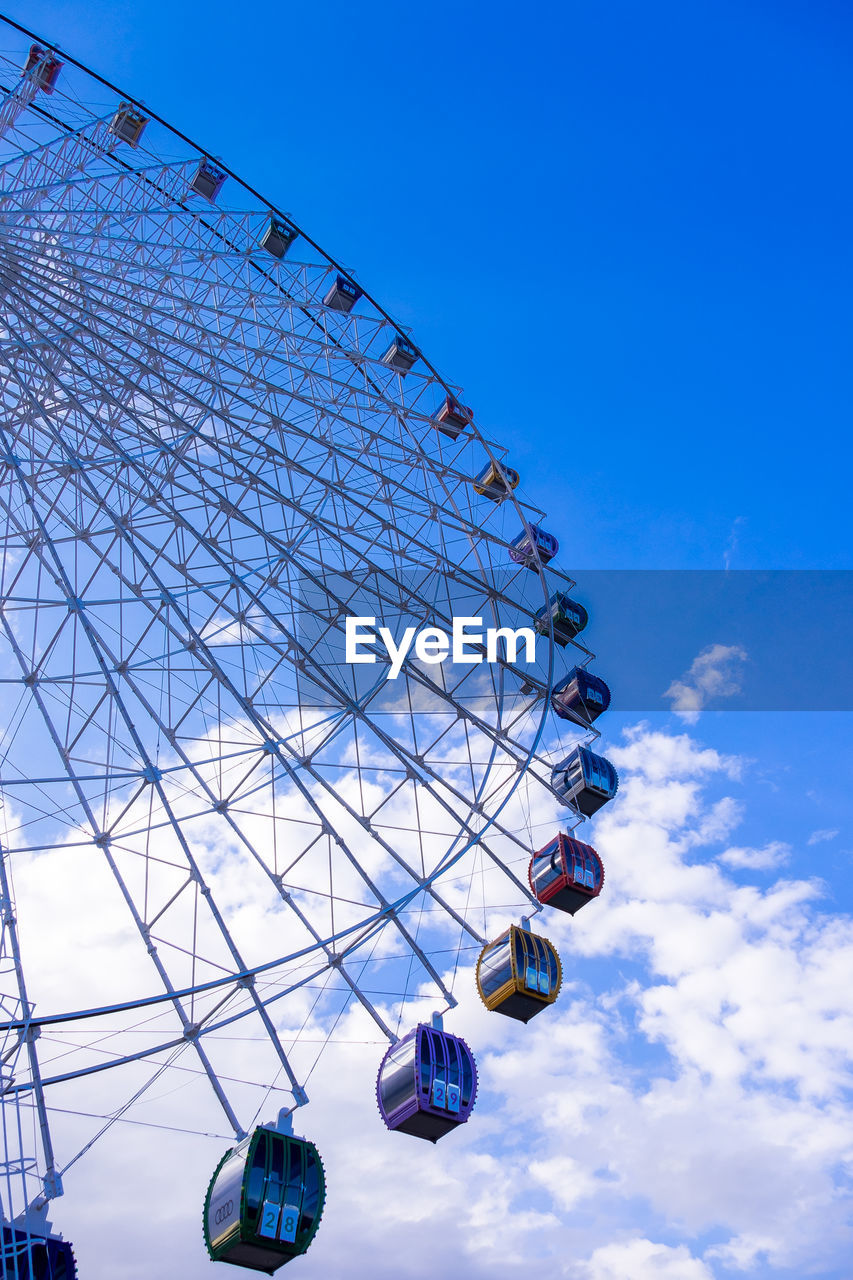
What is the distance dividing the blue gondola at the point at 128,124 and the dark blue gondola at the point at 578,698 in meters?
22.9

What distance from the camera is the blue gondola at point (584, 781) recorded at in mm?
34750

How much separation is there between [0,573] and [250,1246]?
16.5 metres

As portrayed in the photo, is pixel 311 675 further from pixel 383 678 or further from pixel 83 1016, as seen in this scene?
pixel 83 1016

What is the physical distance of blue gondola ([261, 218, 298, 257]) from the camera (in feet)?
124

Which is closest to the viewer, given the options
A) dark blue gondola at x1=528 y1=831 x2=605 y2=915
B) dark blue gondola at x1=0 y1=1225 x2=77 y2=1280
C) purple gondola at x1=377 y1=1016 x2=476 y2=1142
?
dark blue gondola at x1=0 y1=1225 x2=77 y2=1280

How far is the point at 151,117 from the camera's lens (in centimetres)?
3459

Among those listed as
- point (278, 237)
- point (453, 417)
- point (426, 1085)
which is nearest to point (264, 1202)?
point (426, 1085)

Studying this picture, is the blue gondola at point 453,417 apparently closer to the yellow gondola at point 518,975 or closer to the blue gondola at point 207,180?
the blue gondola at point 207,180

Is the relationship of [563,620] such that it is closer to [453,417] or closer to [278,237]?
[453,417]

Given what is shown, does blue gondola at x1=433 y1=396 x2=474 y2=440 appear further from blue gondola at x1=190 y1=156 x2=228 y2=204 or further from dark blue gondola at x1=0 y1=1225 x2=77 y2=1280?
dark blue gondola at x1=0 y1=1225 x2=77 y2=1280

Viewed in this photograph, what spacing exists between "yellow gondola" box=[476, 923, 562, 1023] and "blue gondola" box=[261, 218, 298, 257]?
2352 cm

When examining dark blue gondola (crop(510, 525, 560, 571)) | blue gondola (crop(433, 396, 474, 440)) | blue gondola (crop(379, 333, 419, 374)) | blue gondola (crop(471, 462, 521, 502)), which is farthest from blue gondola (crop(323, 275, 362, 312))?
dark blue gondola (crop(510, 525, 560, 571))

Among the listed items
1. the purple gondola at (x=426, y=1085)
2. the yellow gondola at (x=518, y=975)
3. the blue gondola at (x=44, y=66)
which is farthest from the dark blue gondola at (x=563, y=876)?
the blue gondola at (x=44, y=66)

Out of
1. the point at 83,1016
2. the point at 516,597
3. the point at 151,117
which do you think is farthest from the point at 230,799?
the point at 151,117
